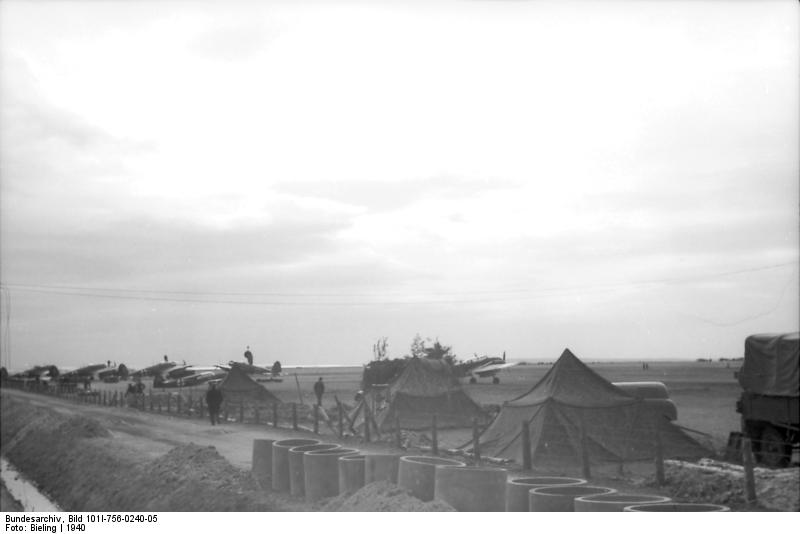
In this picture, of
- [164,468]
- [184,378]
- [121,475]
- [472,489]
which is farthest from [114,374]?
[472,489]

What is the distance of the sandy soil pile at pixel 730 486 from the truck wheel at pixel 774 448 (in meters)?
1.83

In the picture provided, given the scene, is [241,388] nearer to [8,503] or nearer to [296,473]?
[8,503]

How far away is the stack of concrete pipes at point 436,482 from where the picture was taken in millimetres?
9344

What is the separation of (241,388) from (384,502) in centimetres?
3020

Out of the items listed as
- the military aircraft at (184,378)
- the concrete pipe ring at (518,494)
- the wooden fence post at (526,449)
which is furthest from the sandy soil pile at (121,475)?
the military aircraft at (184,378)

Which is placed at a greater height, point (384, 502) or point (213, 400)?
point (213, 400)

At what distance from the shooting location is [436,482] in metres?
11.1

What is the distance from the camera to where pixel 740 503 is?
516 inches

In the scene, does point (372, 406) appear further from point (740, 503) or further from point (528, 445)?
point (740, 503)

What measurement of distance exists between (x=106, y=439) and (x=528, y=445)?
15.7 m

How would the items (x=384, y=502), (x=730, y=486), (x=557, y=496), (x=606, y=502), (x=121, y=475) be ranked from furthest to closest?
(x=121, y=475) < (x=730, y=486) < (x=384, y=502) < (x=557, y=496) < (x=606, y=502)

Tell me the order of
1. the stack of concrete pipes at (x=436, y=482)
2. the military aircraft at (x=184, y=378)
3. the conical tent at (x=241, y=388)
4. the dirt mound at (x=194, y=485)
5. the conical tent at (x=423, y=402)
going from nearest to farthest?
the stack of concrete pipes at (x=436, y=482)
the dirt mound at (x=194, y=485)
the conical tent at (x=423, y=402)
the conical tent at (x=241, y=388)
the military aircraft at (x=184, y=378)

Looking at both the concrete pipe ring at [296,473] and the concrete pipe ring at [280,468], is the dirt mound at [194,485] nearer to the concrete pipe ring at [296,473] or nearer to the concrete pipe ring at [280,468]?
the concrete pipe ring at [280,468]
